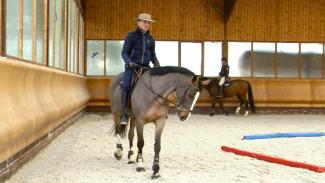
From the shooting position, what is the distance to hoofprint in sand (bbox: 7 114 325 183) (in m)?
5.95

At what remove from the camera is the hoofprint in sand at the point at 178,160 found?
595 cm

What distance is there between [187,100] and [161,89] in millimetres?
455

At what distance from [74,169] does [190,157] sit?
78.2 inches

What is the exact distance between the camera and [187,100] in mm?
5883

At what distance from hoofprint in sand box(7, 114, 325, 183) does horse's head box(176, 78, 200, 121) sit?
2.49 feet

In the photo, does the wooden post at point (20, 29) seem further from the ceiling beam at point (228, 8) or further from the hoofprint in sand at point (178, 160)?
the ceiling beam at point (228, 8)

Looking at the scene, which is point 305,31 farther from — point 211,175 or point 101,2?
point 211,175

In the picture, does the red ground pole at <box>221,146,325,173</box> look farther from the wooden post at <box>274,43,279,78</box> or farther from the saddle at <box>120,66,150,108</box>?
the wooden post at <box>274,43,279,78</box>

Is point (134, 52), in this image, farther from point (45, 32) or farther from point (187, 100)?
point (45, 32)

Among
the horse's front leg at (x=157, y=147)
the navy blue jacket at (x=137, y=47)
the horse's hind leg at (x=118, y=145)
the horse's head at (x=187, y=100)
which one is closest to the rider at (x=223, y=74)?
the horse's hind leg at (x=118, y=145)

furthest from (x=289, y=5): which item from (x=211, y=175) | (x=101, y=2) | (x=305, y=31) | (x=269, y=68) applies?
(x=211, y=175)

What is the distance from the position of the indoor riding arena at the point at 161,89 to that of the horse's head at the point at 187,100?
0.7 inches

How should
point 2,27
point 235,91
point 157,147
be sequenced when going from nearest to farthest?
point 2,27, point 157,147, point 235,91

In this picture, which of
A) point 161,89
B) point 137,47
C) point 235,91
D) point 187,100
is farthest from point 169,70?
point 235,91
